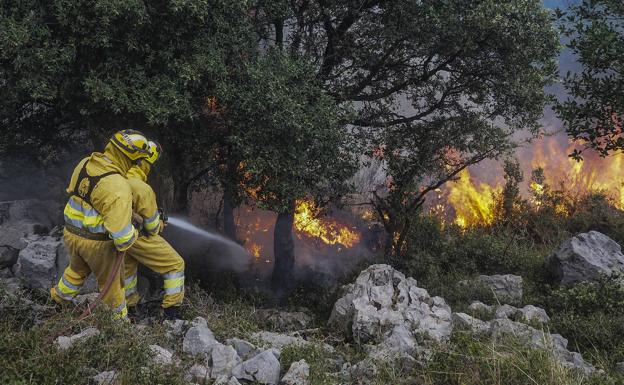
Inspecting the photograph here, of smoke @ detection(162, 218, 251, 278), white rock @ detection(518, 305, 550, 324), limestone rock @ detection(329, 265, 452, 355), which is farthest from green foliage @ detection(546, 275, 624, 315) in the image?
smoke @ detection(162, 218, 251, 278)

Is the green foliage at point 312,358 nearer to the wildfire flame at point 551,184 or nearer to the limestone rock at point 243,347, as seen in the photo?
the limestone rock at point 243,347

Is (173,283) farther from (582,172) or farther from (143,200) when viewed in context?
(582,172)

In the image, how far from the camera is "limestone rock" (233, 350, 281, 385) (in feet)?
14.0

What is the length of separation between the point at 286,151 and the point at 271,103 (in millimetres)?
757

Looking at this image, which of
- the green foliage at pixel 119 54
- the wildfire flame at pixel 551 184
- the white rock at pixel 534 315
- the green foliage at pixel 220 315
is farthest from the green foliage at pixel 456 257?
the green foliage at pixel 119 54

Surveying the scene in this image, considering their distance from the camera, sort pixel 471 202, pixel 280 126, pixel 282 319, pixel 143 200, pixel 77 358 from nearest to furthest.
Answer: pixel 77 358, pixel 143 200, pixel 280 126, pixel 282 319, pixel 471 202

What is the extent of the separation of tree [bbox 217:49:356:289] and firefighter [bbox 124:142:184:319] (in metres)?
1.56

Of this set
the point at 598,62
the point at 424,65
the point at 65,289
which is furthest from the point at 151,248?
the point at 598,62

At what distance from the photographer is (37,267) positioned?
6742 mm

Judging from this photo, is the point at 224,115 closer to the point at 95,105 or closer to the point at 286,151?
the point at 286,151

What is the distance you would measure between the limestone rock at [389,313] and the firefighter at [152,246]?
87.6 inches

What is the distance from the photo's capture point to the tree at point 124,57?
584 centimetres

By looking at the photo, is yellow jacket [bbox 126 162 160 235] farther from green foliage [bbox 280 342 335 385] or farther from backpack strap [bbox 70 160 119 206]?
green foliage [bbox 280 342 335 385]

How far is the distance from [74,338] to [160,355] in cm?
73
